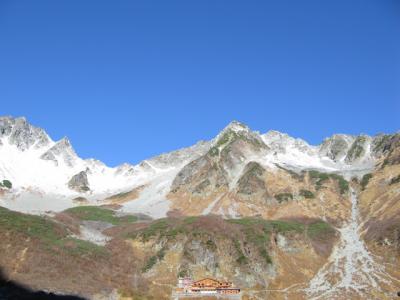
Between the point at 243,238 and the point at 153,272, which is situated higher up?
the point at 243,238

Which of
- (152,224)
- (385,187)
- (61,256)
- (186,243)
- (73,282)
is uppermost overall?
(385,187)

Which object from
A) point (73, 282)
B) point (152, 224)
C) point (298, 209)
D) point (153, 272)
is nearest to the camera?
point (73, 282)

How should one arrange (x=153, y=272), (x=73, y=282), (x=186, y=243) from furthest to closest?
1. (x=186, y=243)
2. (x=153, y=272)
3. (x=73, y=282)

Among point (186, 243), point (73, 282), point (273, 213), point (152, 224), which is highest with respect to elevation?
point (273, 213)

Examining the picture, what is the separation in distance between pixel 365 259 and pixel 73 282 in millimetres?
83513

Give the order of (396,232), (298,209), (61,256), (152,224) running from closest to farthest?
(61,256) < (396,232) < (152,224) < (298,209)

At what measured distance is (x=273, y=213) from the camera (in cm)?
19525

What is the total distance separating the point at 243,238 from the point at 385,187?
7888cm

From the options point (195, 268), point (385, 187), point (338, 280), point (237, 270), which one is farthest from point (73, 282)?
point (385, 187)

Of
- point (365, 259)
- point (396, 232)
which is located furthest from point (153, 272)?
point (396, 232)

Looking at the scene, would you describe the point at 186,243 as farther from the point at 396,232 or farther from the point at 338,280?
the point at 396,232

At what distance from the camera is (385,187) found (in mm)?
193000

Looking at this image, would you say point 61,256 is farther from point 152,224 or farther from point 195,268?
Result: point 152,224

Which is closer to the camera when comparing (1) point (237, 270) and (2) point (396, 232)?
(1) point (237, 270)
